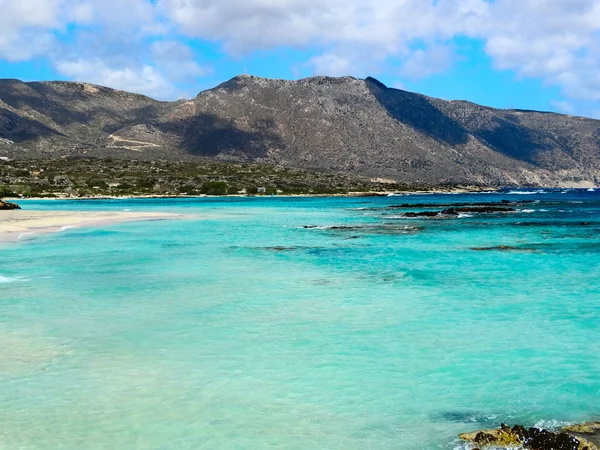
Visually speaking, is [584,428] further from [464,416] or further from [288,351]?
[288,351]

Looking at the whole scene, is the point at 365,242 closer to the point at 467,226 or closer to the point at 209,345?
the point at 467,226

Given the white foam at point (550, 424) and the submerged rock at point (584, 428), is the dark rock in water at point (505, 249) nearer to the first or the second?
the white foam at point (550, 424)

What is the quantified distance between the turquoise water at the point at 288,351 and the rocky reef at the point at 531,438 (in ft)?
1.47

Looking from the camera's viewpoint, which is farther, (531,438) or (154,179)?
(154,179)

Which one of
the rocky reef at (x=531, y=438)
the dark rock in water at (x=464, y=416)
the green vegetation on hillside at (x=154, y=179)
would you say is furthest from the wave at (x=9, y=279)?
the green vegetation on hillside at (x=154, y=179)

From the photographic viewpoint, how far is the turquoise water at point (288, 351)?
9.12 m

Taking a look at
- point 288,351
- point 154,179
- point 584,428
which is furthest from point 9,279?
point 154,179

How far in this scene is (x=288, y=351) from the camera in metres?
13.2

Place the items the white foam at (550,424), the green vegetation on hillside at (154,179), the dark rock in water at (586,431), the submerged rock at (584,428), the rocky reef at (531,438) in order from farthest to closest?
the green vegetation on hillside at (154,179) → the white foam at (550,424) → the submerged rock at (584,428) → the dark rock in water at (586,431) → the rocky reef at (531,438)

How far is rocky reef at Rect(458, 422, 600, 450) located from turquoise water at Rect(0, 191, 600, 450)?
1.47 feet

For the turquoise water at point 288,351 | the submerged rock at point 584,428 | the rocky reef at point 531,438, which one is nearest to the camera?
the rocky reef at point 531,438

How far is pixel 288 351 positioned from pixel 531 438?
6302 millimetres

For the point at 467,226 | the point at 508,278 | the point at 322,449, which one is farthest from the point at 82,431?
the point at 467,226

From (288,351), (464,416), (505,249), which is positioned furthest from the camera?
(505,249)
